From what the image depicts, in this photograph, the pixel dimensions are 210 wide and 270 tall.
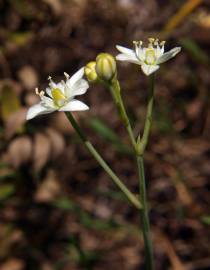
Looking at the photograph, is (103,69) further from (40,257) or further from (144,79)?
(144,79)

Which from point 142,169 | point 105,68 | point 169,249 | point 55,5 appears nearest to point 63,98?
point 105,68

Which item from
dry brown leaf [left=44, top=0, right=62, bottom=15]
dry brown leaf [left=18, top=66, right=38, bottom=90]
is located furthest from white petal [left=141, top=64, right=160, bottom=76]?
dry brown leaf [left=44, top=0, right=62, bottom=15]

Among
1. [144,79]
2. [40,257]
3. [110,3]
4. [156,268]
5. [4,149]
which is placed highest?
[110,3]

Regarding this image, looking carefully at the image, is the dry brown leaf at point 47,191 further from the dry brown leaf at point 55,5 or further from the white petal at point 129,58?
the white petal at point 129,58

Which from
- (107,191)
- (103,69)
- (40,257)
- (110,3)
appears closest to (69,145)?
(107,191)

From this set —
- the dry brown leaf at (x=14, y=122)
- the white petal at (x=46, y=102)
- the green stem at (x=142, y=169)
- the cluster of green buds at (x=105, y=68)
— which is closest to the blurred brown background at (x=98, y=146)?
the dry brown leaf at (x=14, y=122)

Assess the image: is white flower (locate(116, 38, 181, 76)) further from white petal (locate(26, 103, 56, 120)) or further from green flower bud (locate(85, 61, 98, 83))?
white petal (locate(26, 103, 56, 120))
